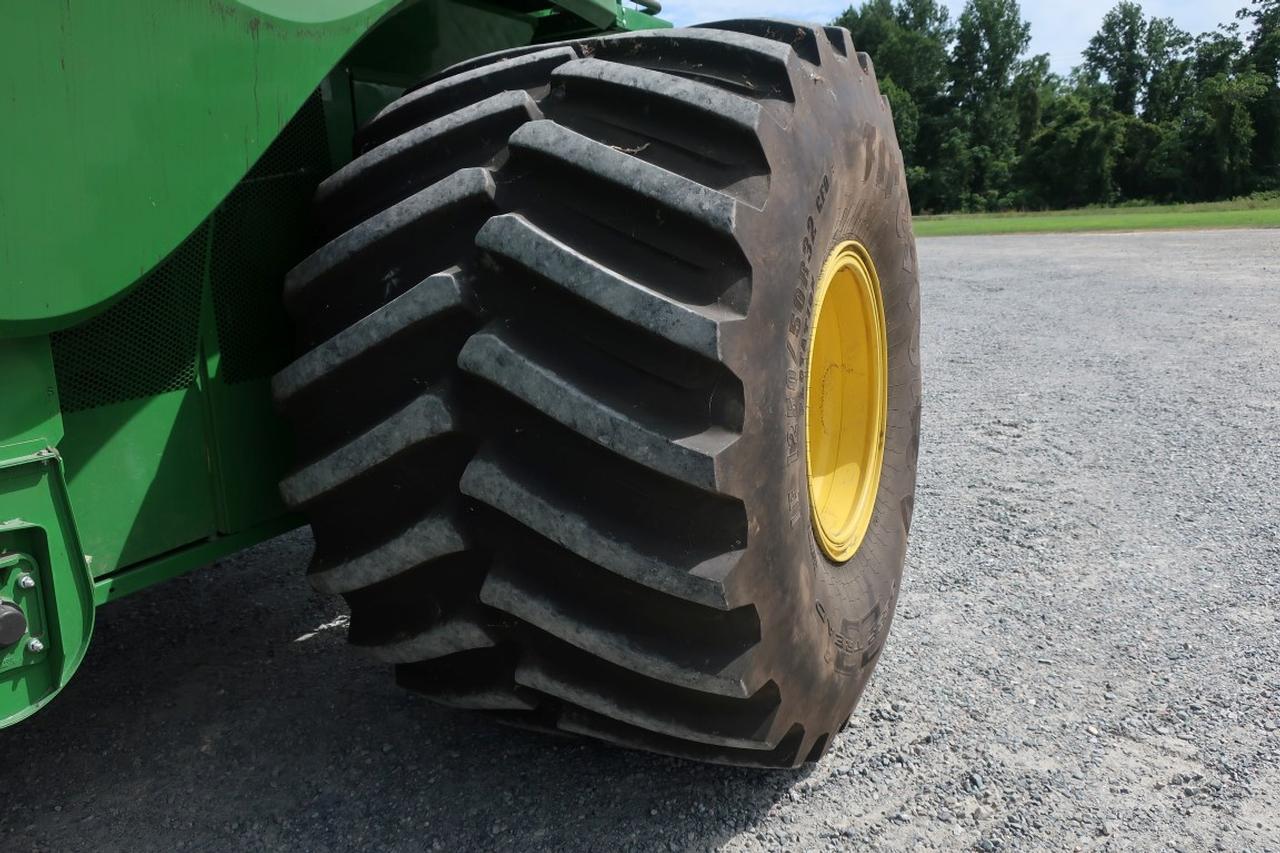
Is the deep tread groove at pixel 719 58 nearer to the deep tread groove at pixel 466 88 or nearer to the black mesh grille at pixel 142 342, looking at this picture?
the deep tread groove at pixel 466 88

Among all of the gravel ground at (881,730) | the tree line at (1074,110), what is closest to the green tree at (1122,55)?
the tree line at (1074,110)

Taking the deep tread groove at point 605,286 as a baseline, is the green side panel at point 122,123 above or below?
above

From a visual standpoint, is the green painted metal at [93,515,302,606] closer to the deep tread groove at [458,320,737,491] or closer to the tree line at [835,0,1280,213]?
the deep tread groove at [458,320,737,491]

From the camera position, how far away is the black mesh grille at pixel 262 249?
186cm

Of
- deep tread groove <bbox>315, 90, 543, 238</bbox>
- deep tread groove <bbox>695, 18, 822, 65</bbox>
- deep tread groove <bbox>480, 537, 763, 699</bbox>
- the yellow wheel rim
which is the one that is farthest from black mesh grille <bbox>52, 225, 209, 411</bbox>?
the yellow wheel rim

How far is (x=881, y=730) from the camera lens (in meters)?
2.51

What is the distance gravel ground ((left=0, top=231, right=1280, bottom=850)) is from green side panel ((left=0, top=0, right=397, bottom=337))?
3.93 feet

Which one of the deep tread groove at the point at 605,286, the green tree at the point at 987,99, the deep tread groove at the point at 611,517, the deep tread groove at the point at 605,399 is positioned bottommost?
the deep tread groove at the point at 611,517

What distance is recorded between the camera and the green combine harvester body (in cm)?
136

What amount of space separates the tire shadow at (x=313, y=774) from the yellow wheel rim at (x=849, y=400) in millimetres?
692

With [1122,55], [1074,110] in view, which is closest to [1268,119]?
[1074,110]

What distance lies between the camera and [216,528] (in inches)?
74.0

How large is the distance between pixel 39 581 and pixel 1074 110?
62.2 meters

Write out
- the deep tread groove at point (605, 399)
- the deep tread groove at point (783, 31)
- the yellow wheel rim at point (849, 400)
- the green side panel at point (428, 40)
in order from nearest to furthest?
1. the deep tread groove at point (605, 399)
2. the deep tread groove at point (783, 31)
3. the green side panel at point (428, 40)
4. the yellow wheel rim at point (849, 400)
